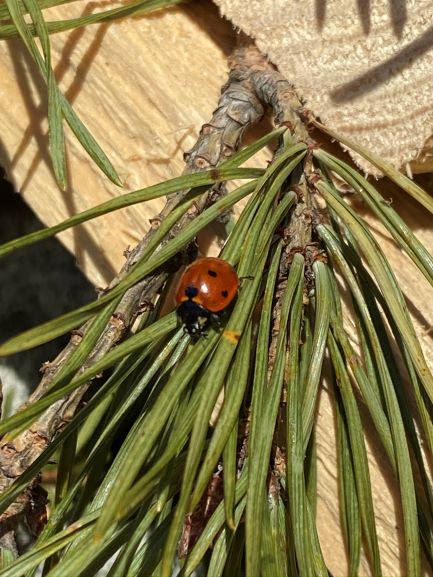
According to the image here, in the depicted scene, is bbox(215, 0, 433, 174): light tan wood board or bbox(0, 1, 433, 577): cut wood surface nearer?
bbox(215, 0, 433, 174): light tan wood board

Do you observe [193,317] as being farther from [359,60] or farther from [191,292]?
[359,60]

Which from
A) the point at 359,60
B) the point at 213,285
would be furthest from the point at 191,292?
the point at 359,60

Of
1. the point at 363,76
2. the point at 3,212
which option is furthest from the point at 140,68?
the point at 3,212

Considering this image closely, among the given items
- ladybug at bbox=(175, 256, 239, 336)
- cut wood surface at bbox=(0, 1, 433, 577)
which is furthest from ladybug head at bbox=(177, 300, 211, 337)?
cut wood surface at bbox=(0, 1, 433, 577)

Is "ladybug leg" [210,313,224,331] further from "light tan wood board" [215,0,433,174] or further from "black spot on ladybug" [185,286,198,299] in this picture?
"light tan wood board" [215,0,433,174]

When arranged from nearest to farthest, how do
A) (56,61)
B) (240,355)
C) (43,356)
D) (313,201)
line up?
(240,355), (313,201), (56,61), (43,356)

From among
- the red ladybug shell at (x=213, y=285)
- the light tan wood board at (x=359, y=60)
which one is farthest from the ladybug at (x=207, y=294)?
the light tan wood board at (x=359, y=60)

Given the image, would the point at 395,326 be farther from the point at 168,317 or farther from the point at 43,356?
the point at 43,356

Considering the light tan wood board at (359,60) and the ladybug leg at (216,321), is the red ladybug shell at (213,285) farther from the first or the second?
the light tan wood board at (359,60)
